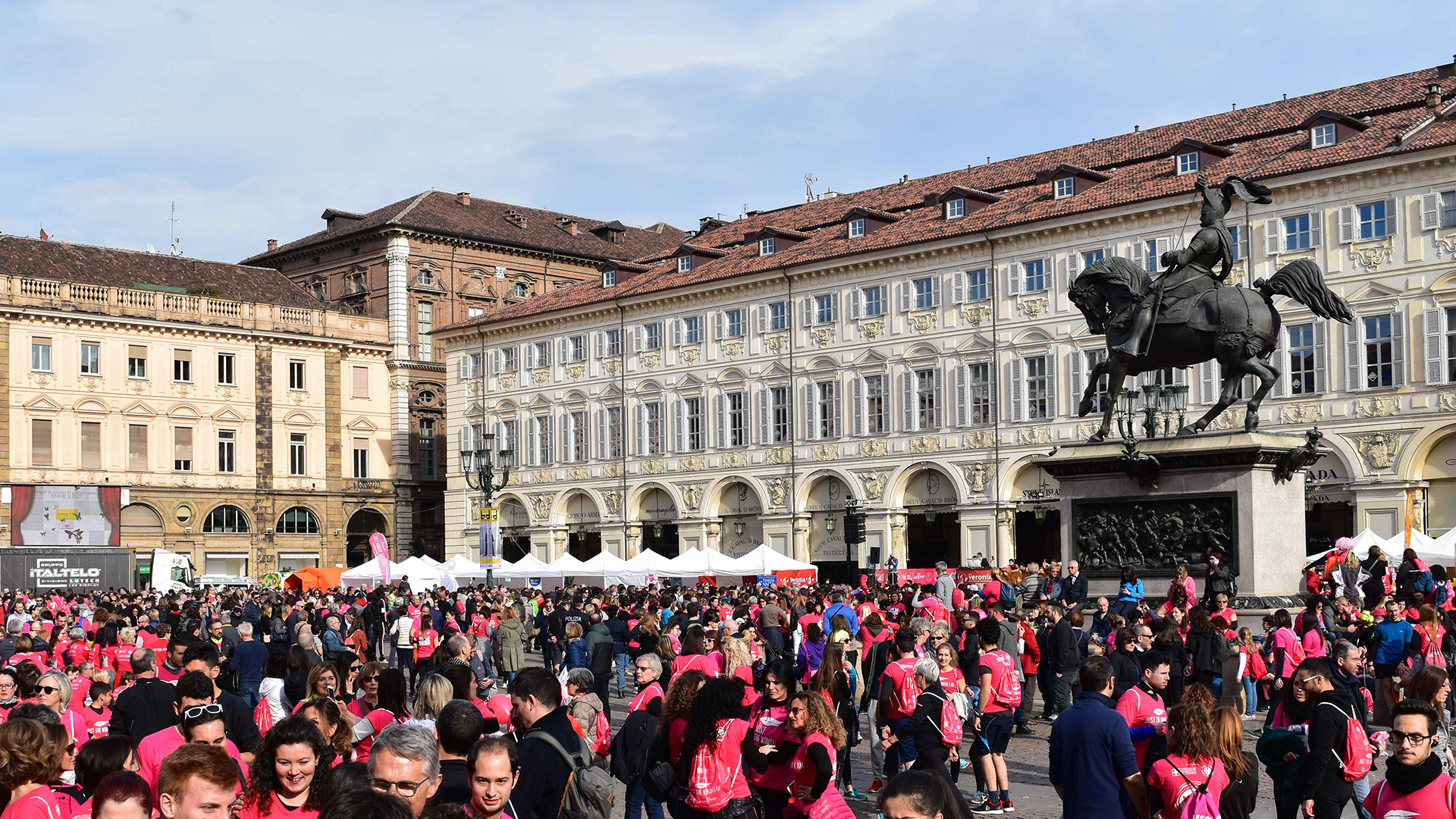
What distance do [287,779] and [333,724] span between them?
266cm

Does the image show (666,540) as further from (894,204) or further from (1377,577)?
(1377,577)

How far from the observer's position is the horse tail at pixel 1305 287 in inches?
832

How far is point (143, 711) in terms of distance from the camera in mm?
10945

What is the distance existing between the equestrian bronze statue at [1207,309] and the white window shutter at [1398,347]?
22297mm

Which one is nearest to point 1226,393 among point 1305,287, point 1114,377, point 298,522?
point 1114,377

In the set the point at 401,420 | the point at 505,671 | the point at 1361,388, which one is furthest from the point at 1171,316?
the point at 401,420

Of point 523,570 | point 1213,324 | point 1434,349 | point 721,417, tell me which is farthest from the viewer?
point 721,417

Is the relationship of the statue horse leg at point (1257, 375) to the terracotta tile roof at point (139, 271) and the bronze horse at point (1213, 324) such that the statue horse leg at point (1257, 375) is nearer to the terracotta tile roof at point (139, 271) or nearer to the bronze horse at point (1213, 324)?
the bronze horse at point (1213, 324)

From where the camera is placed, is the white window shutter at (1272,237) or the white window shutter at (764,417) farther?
the white window shutter at (764,417)

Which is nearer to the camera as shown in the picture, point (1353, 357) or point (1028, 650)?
point (1028, 650)

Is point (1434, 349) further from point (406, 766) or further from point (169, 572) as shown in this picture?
point (406, 766)

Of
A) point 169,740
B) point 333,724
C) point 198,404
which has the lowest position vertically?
point 333,724

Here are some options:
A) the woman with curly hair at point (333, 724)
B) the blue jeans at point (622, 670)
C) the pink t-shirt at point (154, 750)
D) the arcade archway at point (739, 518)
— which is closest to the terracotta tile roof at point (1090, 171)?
the arcade archway at point (739, 518)

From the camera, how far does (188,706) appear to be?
928cm
